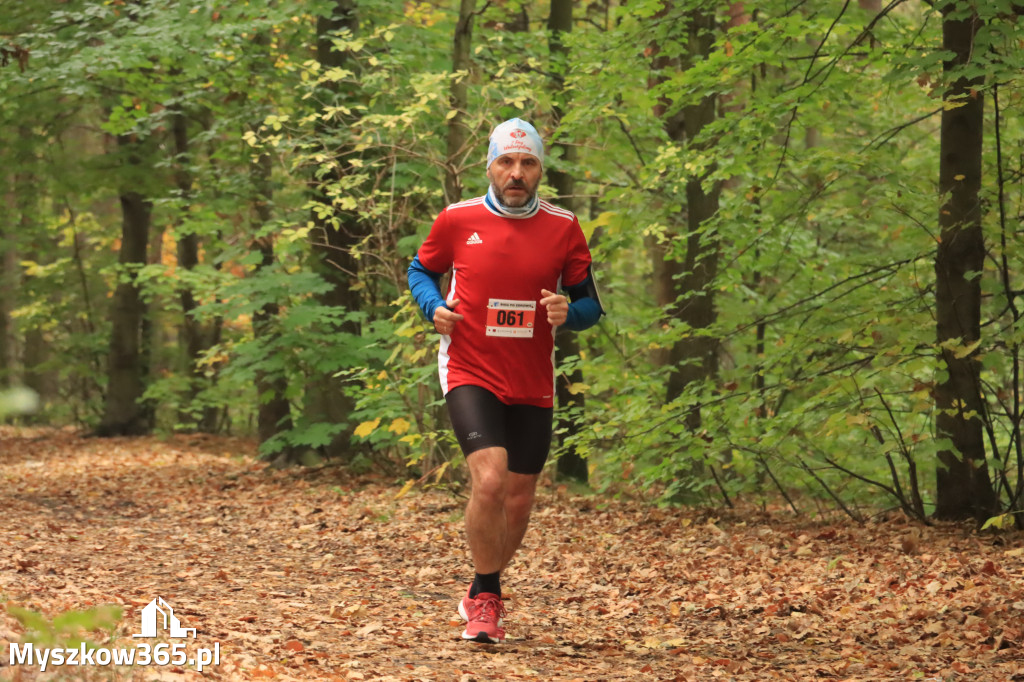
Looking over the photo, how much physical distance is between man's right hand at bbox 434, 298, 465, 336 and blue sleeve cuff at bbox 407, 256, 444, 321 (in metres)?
0.08

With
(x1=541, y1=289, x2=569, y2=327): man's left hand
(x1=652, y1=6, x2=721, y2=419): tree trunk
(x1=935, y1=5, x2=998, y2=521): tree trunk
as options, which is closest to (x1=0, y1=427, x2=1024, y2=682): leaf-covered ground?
(x1=935, y1=5, x2=998, y2=521): tree trunk

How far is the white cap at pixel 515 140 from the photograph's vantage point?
201 inches

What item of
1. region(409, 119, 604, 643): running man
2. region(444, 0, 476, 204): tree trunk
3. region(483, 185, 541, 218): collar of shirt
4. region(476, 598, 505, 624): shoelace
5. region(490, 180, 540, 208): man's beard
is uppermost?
region(444, 0, 476, 204): tree trunk

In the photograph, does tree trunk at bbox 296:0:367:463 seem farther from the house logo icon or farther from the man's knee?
the house logo icon

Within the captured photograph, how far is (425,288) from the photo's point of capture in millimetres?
5234

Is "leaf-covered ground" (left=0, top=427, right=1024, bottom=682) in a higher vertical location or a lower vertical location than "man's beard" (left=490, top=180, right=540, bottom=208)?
lower

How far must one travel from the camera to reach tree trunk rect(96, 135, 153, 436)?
1920 cm

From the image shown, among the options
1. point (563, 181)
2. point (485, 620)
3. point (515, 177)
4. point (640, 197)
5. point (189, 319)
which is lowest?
point (485, 620)

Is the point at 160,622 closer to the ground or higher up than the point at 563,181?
closer to the ground

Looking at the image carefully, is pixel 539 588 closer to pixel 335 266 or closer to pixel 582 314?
pixel 582 314

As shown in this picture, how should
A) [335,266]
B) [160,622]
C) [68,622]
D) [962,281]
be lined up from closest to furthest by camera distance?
1. [68,622]
2. [160,622]
3. [962,281]
4. [335,266]

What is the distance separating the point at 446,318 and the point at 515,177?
0.78 metres

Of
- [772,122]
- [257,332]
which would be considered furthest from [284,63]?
[772,122]
